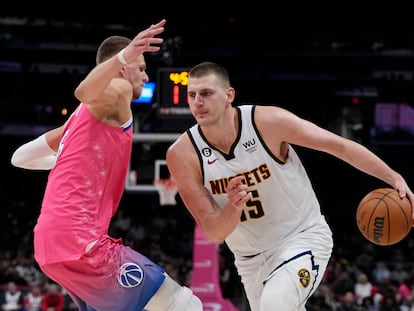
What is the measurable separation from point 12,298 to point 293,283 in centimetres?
1030

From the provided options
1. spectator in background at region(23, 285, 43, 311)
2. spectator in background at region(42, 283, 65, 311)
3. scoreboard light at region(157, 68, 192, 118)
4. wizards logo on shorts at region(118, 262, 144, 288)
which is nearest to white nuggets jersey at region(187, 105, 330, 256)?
wizards logo on shorts at region(118, 262, 144, 288)

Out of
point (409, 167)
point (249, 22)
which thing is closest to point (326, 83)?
point (249, 22)

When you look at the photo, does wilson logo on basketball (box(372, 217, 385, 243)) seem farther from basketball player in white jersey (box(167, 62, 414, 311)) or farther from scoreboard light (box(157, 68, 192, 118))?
scoreboard light (box(157, 68, 192, 118))

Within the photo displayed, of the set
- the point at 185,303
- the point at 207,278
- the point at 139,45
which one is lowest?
the point at 207,278

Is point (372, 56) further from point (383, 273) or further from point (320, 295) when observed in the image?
point (320, 295)

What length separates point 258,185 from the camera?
4789mm

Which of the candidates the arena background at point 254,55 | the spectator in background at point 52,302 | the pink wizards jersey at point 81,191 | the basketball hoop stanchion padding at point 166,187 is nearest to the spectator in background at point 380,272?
the arena background at point 254,55

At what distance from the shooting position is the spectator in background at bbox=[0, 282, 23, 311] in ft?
44.9

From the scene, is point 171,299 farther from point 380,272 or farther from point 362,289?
point 380,272

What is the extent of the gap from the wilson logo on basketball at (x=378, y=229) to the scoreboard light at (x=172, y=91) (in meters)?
6.49

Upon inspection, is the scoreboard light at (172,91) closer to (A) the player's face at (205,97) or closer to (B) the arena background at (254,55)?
(A) the player's face at (205,97)

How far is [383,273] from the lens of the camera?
1670 centimetres

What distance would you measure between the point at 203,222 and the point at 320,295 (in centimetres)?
1036

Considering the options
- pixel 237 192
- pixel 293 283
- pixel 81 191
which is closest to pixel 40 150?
pixel 81 191
